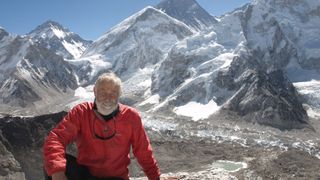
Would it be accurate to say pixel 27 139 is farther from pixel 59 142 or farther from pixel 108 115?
pixel 59 142

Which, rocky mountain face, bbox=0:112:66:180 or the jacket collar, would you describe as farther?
rocky mountain face, bbox=0:112:66:180

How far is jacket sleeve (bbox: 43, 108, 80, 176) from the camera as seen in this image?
39.1 feet

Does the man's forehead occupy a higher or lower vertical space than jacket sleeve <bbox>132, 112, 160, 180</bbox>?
higher

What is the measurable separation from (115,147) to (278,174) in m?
119

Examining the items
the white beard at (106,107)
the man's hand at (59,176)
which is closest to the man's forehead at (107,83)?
the white beard at (106,107)

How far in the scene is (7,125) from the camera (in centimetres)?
14525

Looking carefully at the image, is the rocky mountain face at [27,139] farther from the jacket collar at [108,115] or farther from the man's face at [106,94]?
the man's face at [106,94]

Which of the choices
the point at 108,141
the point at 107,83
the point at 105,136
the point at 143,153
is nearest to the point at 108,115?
the point at 105,136

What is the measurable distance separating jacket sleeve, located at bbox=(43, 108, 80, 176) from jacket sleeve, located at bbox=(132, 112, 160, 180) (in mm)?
1467

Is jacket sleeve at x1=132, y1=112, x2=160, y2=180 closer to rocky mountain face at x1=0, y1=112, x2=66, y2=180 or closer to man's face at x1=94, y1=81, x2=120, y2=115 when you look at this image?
man's face at x1=94, y1=81, x2=120, y2=115

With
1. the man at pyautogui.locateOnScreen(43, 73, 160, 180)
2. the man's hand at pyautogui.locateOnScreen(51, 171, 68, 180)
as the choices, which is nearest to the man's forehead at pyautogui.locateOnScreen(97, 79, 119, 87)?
the man at pyautogui.locateOnScreen(43, 73, 160, 180)

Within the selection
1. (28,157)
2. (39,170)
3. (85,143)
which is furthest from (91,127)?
(28,157)

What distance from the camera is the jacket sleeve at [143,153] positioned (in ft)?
44.4

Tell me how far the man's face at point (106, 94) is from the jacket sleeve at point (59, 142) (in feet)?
2.06
